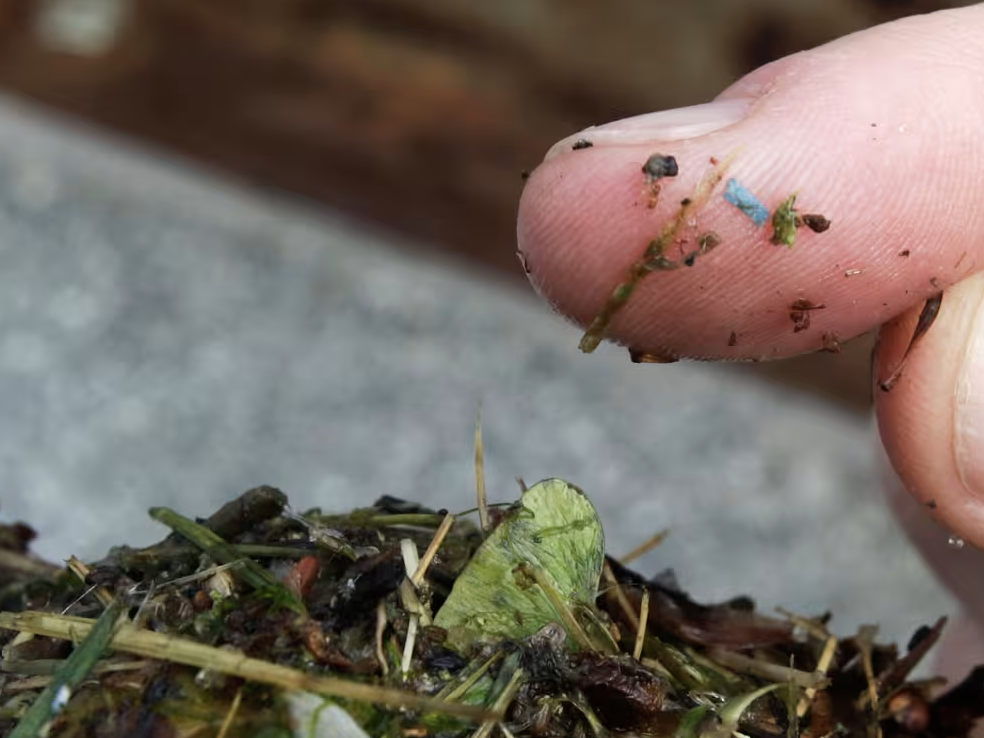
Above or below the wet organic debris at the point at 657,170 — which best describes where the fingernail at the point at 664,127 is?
above

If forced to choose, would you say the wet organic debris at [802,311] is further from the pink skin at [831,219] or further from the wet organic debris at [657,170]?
the wet organic debris at [657,170]

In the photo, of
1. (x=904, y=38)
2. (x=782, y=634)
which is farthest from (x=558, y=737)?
(x=904, y=38)

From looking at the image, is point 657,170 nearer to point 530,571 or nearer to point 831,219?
point 831,219

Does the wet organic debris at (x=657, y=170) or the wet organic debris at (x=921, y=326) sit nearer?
the wet organic debris at (x=657, y=170)

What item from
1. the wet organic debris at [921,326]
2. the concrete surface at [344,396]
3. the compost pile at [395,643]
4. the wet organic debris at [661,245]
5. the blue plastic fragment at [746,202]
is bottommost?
the compost pile at [395,643]

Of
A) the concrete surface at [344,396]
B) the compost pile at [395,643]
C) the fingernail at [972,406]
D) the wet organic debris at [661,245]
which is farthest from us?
the concrete surface at [344,396]

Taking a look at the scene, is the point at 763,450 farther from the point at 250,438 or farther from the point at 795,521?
the point at 250,438

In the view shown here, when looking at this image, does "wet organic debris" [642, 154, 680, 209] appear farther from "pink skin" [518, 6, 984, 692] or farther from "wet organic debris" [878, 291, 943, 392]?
"wet organic debris" [878, 291, 943, 392]

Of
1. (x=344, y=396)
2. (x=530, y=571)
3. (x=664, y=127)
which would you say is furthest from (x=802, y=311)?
(x=344, y=396)

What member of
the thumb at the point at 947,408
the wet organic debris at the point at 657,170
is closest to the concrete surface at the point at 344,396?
the thumb at the point at 947,408

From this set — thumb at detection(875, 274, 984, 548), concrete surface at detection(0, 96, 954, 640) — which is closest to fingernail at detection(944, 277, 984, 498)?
thumb at detection(875, 274, 984, 548)
